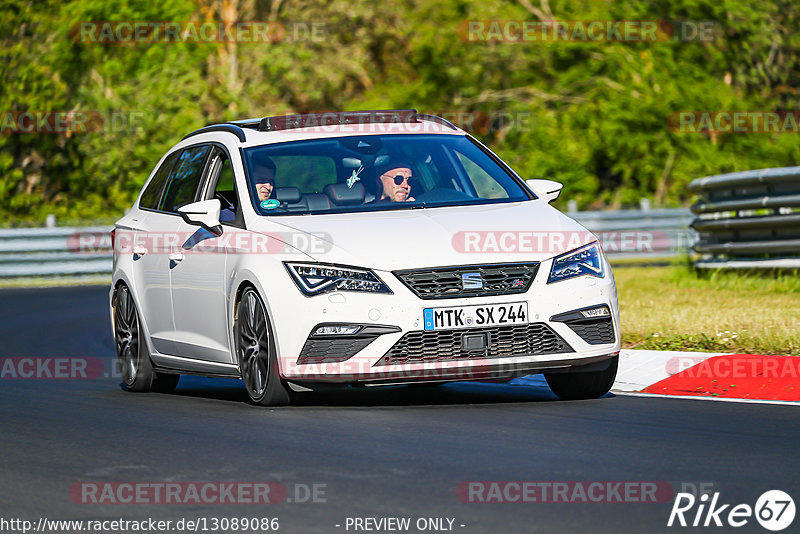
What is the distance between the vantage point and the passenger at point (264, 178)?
33.8 ft

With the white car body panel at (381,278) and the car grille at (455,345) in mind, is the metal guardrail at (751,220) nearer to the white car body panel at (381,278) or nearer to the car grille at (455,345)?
the white car body panel at (381,278)

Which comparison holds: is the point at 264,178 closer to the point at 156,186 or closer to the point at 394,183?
the point at 394,183

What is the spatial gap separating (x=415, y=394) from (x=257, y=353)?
1358 mm

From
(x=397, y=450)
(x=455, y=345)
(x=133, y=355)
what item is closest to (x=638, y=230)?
(x=133, y=355)

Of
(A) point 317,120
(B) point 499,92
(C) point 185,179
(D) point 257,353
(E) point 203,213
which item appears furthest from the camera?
(B) point 499,92

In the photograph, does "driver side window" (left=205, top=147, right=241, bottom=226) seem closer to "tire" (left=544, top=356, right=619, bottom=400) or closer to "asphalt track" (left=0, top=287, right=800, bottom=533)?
"asphalt track" (left=0, top=287, right=800, bottom=533)

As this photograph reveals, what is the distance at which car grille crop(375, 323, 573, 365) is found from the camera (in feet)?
30.3

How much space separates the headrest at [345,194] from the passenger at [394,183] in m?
0.12

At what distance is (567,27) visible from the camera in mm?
39594

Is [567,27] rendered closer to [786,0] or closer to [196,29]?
[786,0]

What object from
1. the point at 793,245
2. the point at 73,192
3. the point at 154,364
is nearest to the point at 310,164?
the point at 154,364

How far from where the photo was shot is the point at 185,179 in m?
11.5

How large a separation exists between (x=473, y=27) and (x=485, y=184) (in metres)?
30.8

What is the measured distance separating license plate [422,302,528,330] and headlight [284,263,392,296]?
0.28m
